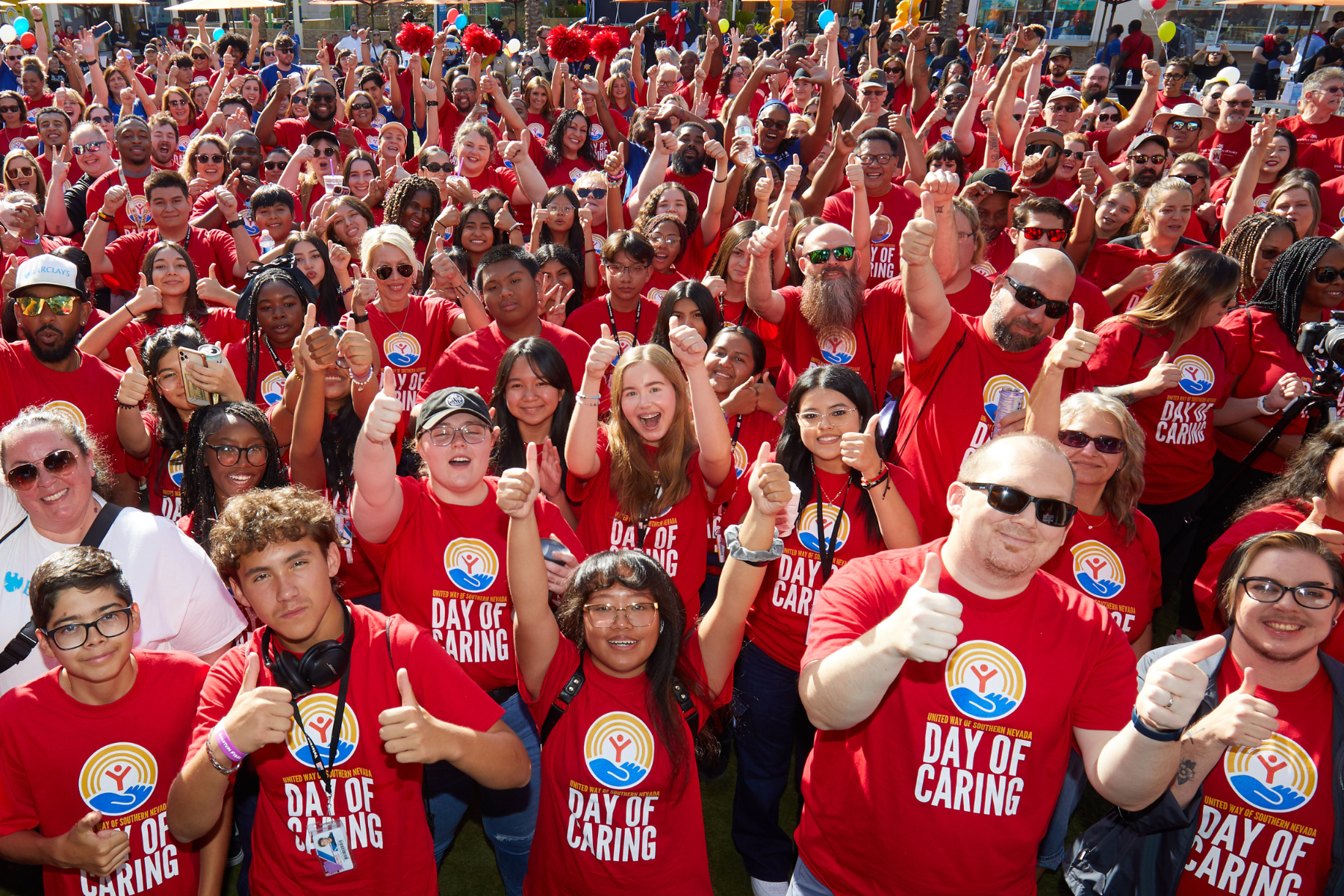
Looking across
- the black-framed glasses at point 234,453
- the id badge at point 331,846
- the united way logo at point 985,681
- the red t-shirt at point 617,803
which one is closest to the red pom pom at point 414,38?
the black-framed glasses at point 234,453

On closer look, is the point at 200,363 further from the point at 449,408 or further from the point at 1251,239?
the point at 1251,239

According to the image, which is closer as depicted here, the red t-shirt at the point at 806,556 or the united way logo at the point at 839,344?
the red t-shirt at the point at 806,556

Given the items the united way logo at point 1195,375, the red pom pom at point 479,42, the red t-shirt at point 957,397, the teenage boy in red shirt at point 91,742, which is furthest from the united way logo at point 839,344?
the red pom pom at point 479,42

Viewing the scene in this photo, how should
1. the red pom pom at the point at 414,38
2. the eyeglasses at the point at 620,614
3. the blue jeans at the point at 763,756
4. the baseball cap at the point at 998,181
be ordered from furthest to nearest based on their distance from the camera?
the red pom pom at the point at 414,38 < the baseball cap at the point at 998,181 < the blue jeans at the point at 763,756 < the eyeglasses at the point at 620,614

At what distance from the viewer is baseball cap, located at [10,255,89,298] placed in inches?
153

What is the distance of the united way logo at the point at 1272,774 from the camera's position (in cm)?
227

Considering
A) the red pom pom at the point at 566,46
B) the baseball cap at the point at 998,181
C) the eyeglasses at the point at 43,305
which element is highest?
the red pom pom at the point at 566,46

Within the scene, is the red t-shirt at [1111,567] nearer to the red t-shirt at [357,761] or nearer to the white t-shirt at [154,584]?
the red t-shirt at [357,761]

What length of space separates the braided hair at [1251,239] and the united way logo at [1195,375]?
3.63 feet

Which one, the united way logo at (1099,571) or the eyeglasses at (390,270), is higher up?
the eyeglasses at (390,270)

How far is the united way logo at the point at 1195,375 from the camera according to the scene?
3963 millimetres

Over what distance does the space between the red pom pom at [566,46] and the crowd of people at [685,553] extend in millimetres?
5144

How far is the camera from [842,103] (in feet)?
27.1

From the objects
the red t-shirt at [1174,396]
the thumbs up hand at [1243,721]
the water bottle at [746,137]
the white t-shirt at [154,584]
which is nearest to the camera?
the thumbs up hand at [1243,721]
